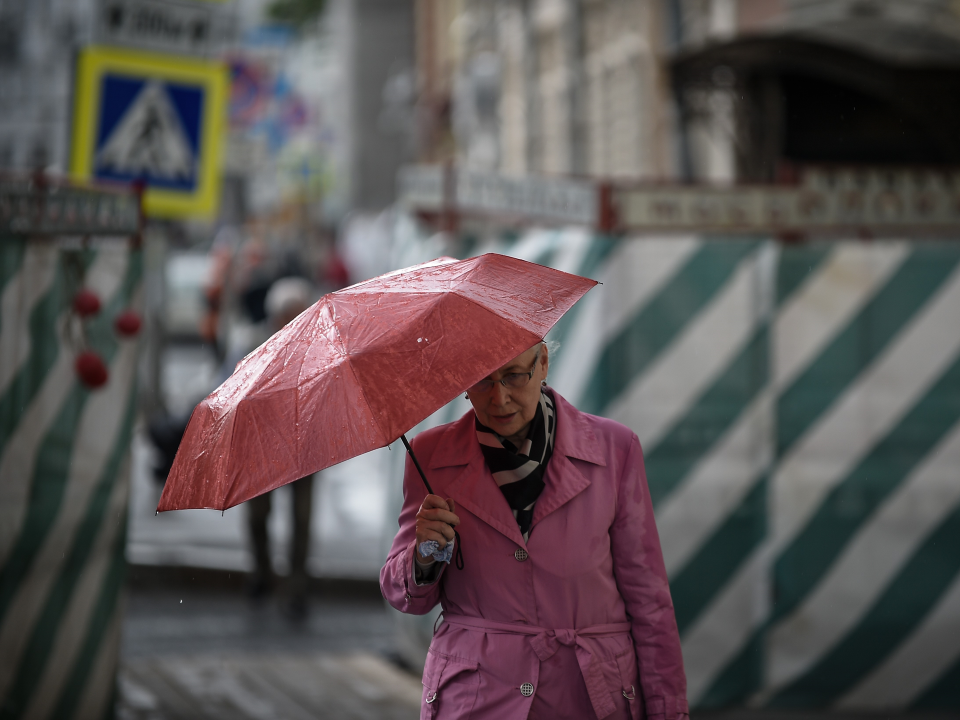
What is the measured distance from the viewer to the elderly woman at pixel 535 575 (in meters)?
2.90

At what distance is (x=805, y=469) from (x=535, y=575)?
2.89 meters

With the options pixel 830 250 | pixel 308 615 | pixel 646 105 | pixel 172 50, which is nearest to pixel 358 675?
pixel 308 615

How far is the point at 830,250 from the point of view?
5570 millimetres

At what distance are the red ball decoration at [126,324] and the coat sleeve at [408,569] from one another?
2245 millimetres

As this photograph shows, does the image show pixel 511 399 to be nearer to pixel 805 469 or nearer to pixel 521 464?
pixel 521 464

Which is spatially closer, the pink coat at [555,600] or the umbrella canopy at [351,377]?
the umbrella canopy at [351,377]

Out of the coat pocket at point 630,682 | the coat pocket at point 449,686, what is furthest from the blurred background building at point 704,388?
the coat pocket at point 630,682

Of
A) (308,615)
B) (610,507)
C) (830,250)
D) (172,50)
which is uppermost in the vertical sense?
(172,50)

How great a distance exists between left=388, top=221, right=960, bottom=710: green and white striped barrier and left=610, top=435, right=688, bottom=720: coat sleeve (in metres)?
2.47

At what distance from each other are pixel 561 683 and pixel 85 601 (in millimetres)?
2612

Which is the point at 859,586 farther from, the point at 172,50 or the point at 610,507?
the point at 172,50

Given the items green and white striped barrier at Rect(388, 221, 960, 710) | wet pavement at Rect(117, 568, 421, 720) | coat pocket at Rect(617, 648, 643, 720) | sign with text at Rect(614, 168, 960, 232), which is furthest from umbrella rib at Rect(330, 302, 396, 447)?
wet pavement at Rect(117, 568, 421, 720)

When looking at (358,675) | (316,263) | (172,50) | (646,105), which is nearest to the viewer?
(358,675)

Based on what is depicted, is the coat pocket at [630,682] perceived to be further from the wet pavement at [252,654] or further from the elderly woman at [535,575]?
the wet pavement at [252,654]
